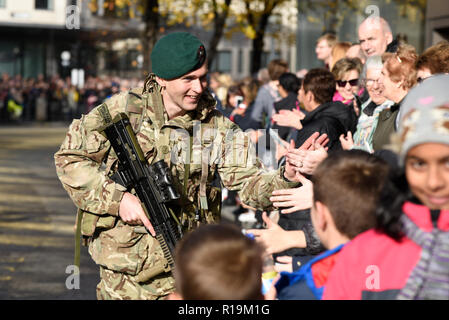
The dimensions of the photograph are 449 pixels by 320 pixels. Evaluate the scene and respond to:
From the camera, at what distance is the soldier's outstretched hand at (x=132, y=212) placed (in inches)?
144

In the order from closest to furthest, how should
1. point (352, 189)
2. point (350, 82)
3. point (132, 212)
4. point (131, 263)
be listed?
point (352, 189) < point (132, 212) < point (131, 263) < point (350, 82)

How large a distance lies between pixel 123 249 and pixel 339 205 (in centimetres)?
172

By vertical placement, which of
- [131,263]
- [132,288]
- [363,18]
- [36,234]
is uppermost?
[363,18]

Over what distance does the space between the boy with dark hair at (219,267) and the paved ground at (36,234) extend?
458 centimetres

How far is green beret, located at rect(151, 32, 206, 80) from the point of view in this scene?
3.74m

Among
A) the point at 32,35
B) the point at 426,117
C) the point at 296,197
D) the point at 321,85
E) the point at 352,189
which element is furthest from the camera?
the point at 32,35

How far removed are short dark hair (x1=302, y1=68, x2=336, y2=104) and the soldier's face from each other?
216 cm

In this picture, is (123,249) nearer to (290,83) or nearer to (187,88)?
→ (187,88)

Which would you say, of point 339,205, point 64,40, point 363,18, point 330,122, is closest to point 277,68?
point 363,18

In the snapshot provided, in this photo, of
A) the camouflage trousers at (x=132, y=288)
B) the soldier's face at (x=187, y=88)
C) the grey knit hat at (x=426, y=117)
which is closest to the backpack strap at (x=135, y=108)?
the soldier's face at (x=187, y=88)

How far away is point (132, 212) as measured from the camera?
3.66m

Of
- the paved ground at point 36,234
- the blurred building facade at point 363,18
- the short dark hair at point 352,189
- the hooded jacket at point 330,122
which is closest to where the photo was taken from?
the short dark hair at point 352,189

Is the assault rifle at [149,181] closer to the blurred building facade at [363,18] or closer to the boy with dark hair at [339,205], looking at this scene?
the boy with dark hair at [339,205]

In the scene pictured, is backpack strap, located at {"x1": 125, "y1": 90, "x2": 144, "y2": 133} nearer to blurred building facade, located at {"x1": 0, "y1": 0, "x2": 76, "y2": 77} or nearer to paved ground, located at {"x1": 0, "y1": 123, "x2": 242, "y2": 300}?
paved ground, located at {"x1": 0, "y1": 123, "x2": 242, "y2": 300}
